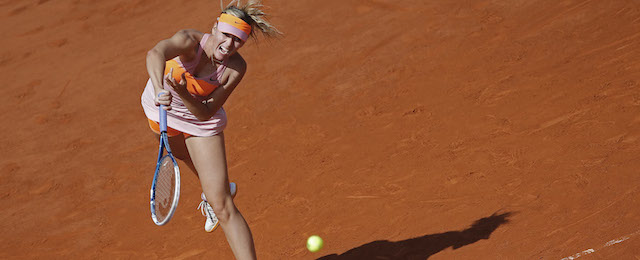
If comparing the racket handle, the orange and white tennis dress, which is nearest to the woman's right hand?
the racket handle

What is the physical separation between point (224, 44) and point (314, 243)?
1821 mm

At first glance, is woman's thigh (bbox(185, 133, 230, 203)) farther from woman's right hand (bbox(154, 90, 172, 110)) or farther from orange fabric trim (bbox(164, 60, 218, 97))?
woman's right hand (bbox(154, 90, 172, 110))

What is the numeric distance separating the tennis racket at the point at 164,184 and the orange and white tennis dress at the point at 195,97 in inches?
6.4

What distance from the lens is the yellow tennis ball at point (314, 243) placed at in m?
4.73

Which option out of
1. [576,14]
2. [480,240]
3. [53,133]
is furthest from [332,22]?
[480,240]

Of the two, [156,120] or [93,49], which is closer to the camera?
[156,120]

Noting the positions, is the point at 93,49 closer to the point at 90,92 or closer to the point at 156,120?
the point at 90,92

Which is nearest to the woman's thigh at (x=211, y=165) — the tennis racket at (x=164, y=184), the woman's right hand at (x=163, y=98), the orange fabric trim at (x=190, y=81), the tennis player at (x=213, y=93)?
the tennis player at (x=213, y=93)

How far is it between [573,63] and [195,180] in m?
4.02

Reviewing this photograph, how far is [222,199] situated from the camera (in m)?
3.79

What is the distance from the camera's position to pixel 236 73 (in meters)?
3.86

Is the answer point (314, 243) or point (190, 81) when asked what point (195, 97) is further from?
point (314, 243)

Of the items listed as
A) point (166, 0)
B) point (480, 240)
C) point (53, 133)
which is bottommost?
point (480, 240)

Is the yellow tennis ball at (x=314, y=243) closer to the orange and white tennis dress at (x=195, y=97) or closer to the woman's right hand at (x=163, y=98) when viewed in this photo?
the orange and white tennis dress at (x=195, y=97)
